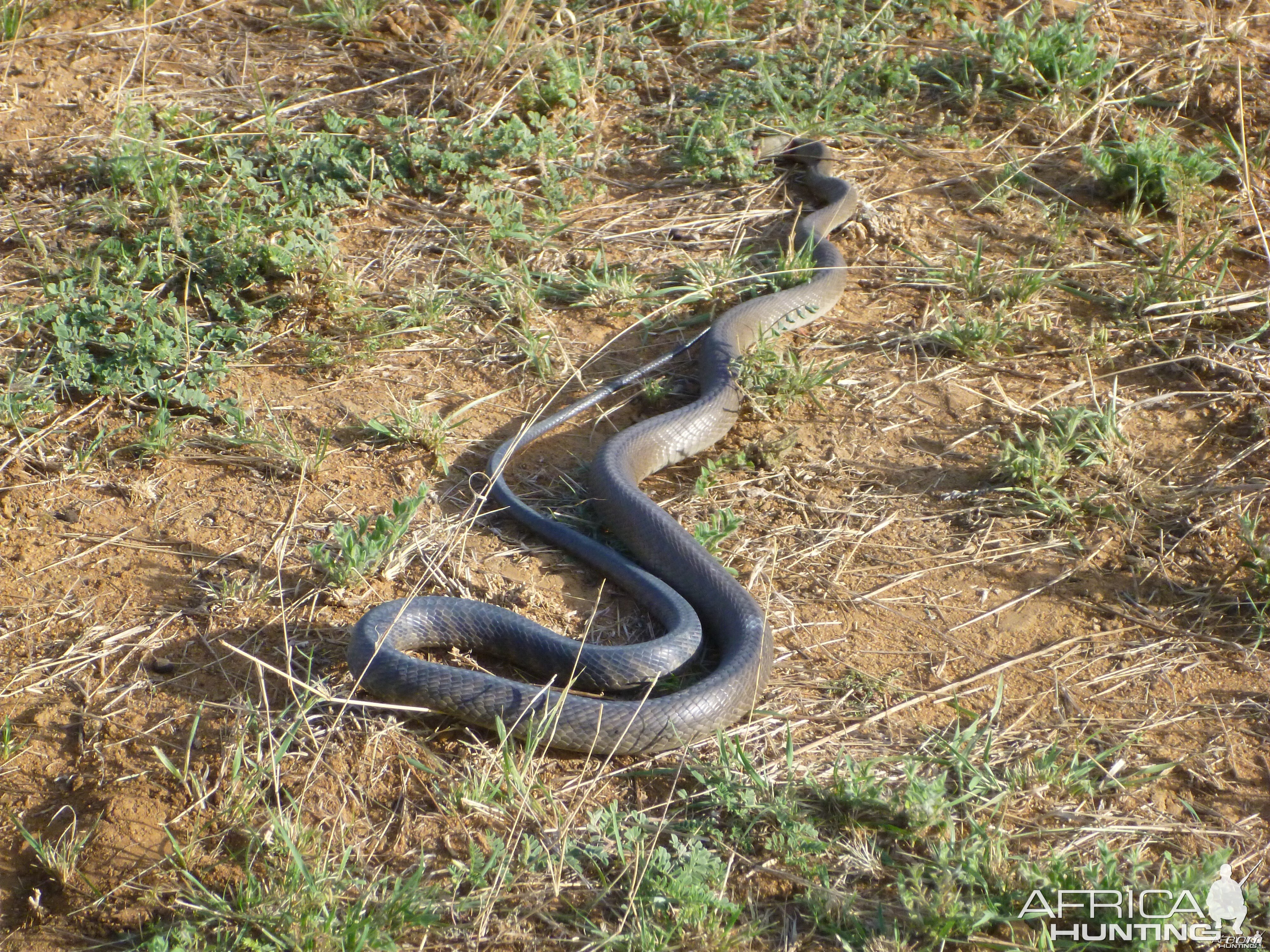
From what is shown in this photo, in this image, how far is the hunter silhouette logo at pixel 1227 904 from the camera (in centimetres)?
282

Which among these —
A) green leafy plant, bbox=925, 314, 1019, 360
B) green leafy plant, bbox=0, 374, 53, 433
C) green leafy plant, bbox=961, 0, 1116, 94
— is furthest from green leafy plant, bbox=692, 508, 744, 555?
green leafy plant, bbox=961, 0, 1116, 94

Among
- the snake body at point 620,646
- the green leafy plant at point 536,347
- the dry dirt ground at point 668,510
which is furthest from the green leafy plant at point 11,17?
the snake body at point 620,646

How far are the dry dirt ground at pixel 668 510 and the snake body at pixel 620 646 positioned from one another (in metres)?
0.10

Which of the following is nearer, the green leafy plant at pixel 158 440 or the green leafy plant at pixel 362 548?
the green leafy plant at pixel 362 548

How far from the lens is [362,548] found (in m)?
3.91

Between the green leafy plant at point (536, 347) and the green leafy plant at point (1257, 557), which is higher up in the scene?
the green leafy plant at point (536, 347)

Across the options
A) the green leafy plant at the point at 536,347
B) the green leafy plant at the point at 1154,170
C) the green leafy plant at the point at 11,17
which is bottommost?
the green leafy plant at the point at 536,347

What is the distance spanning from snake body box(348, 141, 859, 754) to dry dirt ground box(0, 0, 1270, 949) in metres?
0.10

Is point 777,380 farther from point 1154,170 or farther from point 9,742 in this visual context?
point 9,742

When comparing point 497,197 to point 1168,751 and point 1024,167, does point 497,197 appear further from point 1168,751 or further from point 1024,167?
point 1168,751

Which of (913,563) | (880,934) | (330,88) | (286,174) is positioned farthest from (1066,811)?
(330,88)

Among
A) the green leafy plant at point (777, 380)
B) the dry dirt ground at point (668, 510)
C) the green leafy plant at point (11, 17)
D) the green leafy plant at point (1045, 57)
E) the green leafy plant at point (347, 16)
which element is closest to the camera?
the dry dirt ground at point (668, 510)
